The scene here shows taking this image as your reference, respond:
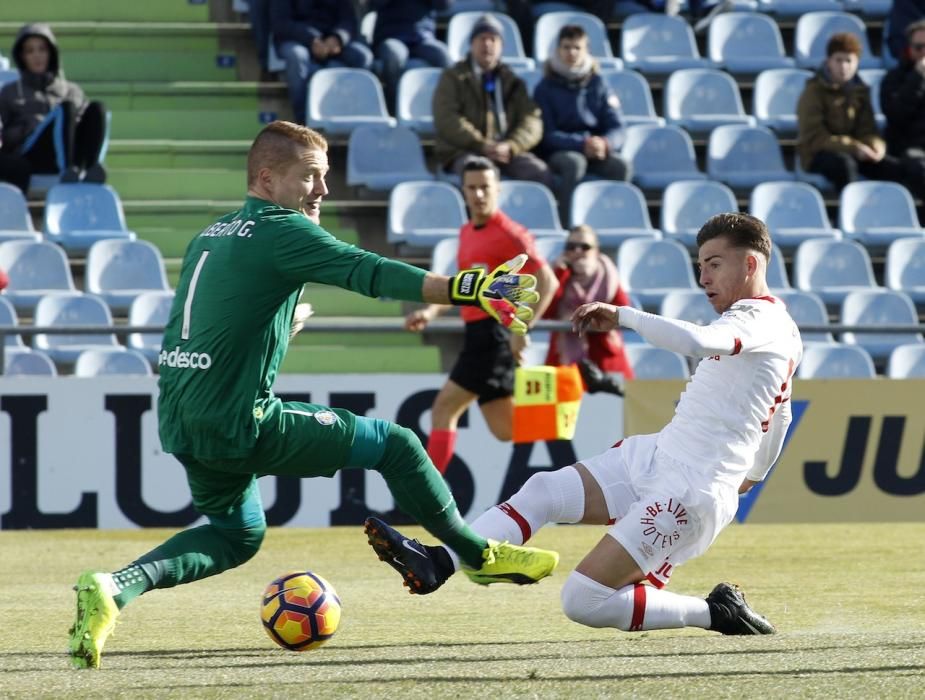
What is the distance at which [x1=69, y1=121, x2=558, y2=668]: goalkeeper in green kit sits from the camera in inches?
209

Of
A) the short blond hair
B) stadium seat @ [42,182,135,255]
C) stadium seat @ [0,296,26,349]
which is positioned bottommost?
stadium seat @ [0,296,26,349]

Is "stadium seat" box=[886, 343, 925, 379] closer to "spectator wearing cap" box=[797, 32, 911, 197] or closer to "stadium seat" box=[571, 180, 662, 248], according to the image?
"stadium seat" box=[571, 180, 662, 248]

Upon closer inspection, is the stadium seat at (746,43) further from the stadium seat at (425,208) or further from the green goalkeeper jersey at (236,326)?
the green goalkeeper jersey at (236,326)

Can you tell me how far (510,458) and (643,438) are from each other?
196 inches

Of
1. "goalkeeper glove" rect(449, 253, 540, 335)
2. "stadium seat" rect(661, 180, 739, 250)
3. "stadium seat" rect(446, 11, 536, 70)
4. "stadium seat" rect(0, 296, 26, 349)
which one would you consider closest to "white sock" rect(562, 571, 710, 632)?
"goalkeeper glove" rect(449, 253, 540, 335)

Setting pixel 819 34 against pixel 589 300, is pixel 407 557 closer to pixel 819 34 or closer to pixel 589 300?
pixel 589 300

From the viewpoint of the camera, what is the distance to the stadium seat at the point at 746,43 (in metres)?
15.9

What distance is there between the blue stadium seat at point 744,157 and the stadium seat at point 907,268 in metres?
1.41

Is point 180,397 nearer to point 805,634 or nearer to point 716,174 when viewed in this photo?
point 805,634

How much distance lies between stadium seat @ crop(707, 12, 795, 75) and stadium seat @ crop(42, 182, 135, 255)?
5.98 m

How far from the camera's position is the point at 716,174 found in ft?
48.3

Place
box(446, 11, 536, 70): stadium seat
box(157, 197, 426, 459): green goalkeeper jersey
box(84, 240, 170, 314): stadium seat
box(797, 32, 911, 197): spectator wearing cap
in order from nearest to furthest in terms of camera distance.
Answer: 1. box(157, 197, 426, 459): green goalkeeper jersey
2. box(84, 240, 170, 314): stadium seat
3. box(797, 32, 911, 197): spectator wearing cap
4. box(446, 11, 536, 70): stadium seat

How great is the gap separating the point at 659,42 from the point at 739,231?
1039 centimetres

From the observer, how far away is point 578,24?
15445mm
